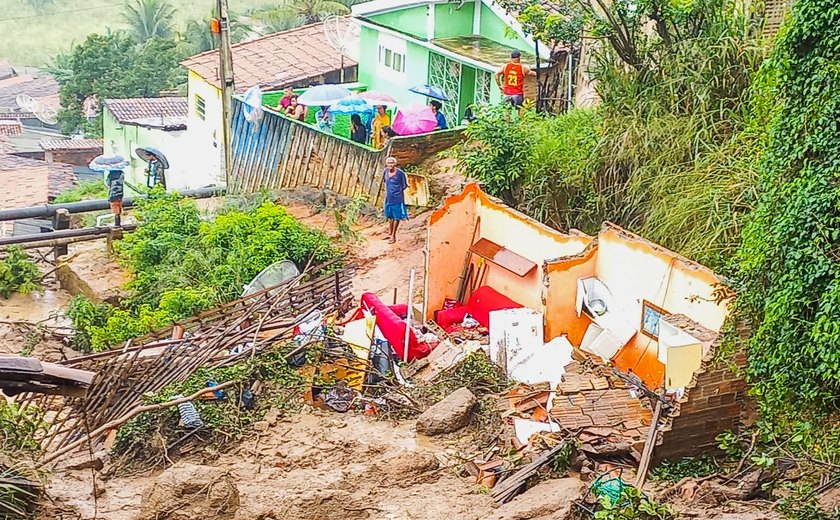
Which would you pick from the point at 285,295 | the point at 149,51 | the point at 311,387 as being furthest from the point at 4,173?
the point at 311,387

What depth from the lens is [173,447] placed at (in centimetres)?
1091

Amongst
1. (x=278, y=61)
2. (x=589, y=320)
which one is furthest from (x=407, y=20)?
(x=589, y=320)

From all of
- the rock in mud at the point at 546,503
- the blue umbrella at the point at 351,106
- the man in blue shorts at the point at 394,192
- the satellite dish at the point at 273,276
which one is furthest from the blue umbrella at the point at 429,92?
the rock in mud at the point at 546,503

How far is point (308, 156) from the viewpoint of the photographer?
62.8ft

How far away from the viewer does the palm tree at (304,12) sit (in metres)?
35.9

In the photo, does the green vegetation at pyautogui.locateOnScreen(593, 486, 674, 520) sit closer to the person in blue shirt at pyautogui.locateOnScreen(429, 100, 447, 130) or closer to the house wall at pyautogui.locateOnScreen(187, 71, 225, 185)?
the person in blue shirt at pyautogui.locateOnScreen(429, 100, 447, 130)

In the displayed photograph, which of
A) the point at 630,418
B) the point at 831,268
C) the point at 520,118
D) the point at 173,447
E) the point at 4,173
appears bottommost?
the point at 4,173

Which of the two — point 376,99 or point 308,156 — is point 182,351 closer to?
point 308,156

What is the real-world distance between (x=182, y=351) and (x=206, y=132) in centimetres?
1473

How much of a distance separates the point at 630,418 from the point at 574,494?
189cm

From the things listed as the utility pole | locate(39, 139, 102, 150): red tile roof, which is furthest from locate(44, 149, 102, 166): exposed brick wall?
the utility pole

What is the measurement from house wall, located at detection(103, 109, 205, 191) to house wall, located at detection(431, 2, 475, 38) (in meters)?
6.97

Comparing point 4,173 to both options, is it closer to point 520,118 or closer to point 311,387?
point 520,118

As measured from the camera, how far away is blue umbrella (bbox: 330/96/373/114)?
60.1 ft
